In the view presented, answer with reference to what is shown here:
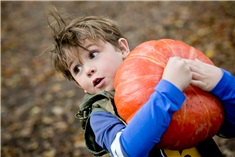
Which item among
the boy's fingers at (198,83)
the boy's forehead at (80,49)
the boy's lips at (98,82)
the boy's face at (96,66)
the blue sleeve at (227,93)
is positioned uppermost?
the boy's forehead at (80,49)

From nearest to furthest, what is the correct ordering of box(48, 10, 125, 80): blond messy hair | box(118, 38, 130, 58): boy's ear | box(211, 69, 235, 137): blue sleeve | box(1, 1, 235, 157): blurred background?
box(211, 69, 235, 137): blue sleeve
box(48, 10, 125, 80): blond messy hair
box(118, 38, 130, 58): boy's ear
box(1, 1, 235, 157): blurred background

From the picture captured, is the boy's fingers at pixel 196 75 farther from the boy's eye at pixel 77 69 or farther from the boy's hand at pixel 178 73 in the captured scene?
the boy's eye at pixel 77 69

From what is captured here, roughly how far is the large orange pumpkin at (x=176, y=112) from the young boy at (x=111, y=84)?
0.23 feet

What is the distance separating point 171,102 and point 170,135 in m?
0.19

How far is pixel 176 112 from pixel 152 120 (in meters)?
0.17

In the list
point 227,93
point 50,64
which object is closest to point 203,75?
point 227,93

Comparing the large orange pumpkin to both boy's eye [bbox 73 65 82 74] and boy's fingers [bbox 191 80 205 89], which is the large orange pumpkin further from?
boy's eye [bbox 73 65 82 74]

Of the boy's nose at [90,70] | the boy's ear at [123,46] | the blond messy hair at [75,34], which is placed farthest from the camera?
the boy's ear at [123,46]

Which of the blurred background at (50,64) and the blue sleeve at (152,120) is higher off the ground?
the blue sleeve at (152,120)

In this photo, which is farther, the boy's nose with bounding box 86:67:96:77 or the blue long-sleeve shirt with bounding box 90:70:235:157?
Answer: the boy's nose with bounding box 86:67:96:77

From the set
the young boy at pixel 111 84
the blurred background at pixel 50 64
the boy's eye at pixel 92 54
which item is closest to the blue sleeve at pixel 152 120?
the young boy at pixel 111 84

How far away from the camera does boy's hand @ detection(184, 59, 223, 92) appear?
1937 millimetres

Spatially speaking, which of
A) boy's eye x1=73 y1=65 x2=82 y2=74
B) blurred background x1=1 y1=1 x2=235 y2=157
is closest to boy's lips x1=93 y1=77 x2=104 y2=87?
boy's eye x1=73 y1=65 x2=82 y2=74

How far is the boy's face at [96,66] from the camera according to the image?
225 cm
